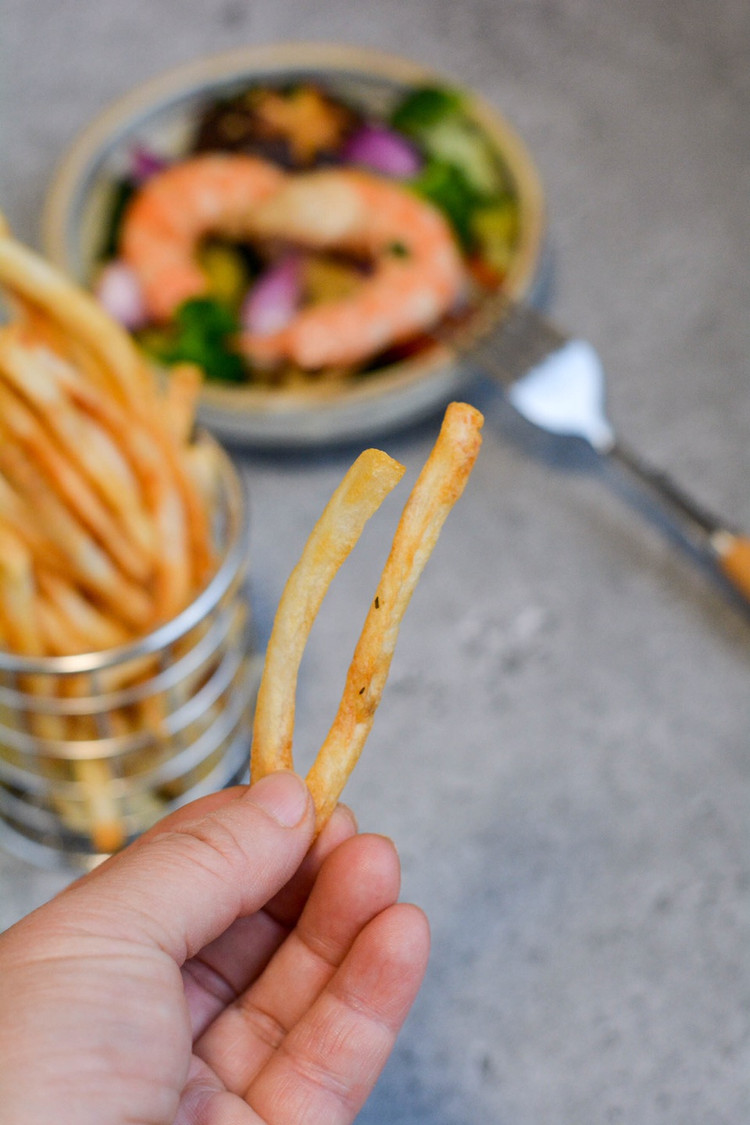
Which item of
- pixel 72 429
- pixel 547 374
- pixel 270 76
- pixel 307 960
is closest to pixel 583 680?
pixel 547 374

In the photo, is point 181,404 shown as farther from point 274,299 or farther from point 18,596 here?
point 274,299

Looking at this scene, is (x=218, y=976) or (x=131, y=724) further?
(x=131, y=724)

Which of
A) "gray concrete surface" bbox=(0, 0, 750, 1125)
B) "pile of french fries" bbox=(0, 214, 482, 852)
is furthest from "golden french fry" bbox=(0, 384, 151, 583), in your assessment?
"gray concrete surface" bbox=(0, 0, 750, 1125)

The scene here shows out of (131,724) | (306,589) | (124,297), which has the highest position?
(306,589)

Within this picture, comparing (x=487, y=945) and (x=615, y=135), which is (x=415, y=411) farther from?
(x=615, y=135)

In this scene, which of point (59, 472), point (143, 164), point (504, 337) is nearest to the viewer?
point (59, 472)

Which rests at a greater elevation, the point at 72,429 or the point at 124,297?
the point at 72,429

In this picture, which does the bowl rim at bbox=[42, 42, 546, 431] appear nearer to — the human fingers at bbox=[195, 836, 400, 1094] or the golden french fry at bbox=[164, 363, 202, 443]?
the golden french fry at bbox=[164, 363, 202, 443]
